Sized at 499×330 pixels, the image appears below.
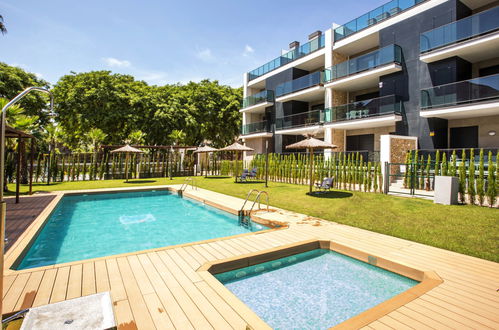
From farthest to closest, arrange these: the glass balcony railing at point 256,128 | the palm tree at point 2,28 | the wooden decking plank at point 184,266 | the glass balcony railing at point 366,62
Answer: the glass balcony railing at point 256,128
the glass balcony railing at point 366,62
the palm tree at point 2,28
the wooden decking plank at point 184,266

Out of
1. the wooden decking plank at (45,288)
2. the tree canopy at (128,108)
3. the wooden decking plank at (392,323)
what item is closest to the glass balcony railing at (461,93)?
the wooden decking plank at (392,323)

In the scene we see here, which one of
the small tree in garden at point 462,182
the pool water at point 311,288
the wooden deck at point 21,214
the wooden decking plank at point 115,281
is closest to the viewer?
the wooden decking plank at point 115,281

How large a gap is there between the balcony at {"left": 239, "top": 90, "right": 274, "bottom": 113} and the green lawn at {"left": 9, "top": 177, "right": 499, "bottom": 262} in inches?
651

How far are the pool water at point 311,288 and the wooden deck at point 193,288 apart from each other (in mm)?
349

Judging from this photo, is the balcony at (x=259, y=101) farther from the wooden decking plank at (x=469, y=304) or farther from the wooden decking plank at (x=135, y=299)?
the wooden decking plank at (x=469, y=304)

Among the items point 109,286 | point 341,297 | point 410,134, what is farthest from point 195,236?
point 410,134

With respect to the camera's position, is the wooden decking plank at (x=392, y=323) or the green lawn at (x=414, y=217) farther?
the green lawn at (x=414, y=217)

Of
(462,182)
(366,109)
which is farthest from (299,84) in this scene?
(462,182)

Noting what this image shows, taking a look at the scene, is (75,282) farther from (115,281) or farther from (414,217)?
(414,217)

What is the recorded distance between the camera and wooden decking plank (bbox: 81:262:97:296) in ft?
10.1

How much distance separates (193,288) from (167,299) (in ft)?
1.15

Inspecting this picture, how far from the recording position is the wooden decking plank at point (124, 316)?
2.38 metres

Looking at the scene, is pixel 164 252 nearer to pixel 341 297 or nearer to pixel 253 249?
pixel 253 249

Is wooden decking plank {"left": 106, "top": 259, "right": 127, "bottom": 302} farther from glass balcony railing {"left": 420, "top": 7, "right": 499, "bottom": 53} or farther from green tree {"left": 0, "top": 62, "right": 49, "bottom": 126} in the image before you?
green tree {"left": 0, "top": 62, "right": 49, "bottom": 126}
